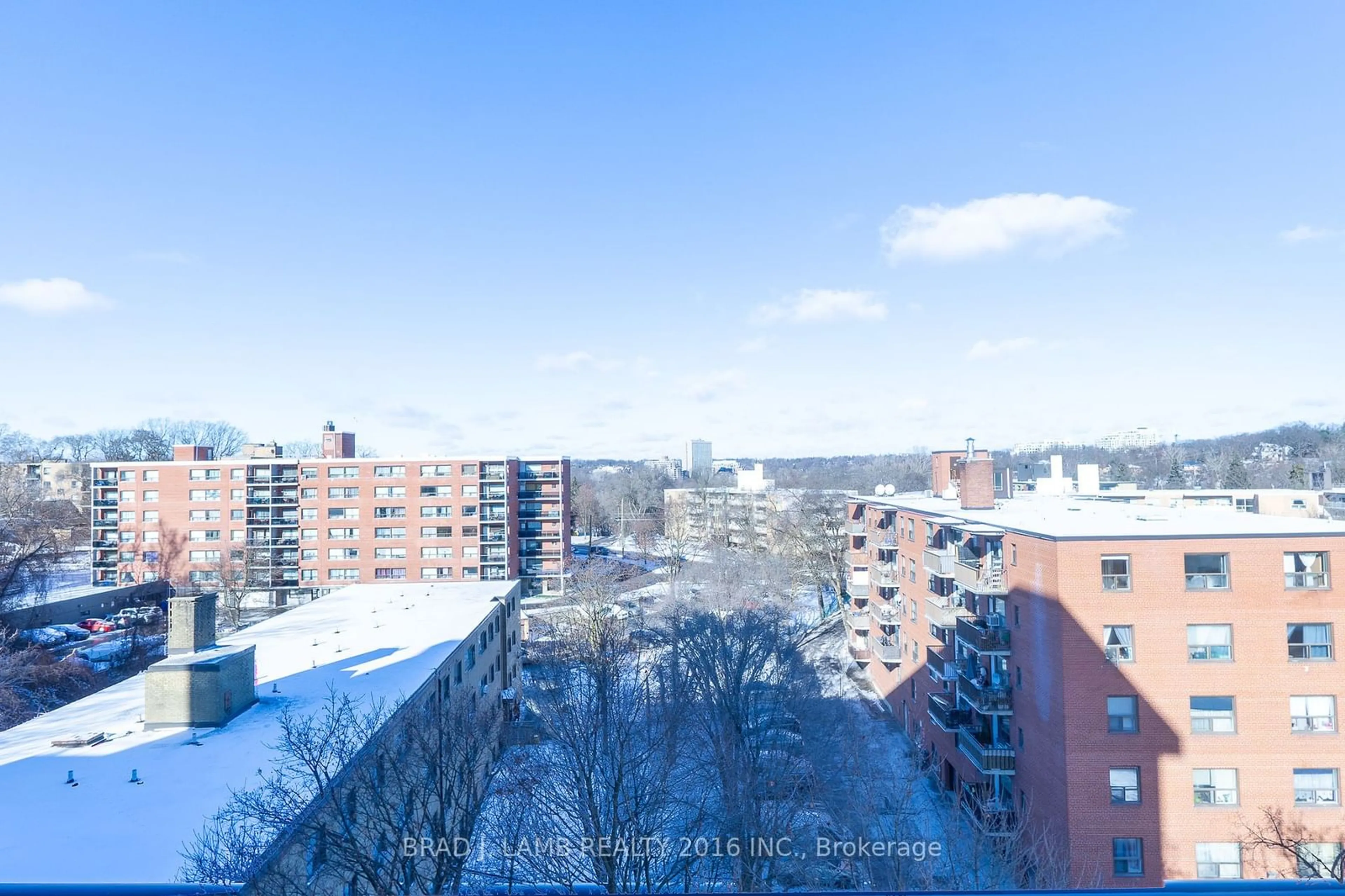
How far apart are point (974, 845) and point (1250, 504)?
5703cm

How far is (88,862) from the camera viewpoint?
9.75 m

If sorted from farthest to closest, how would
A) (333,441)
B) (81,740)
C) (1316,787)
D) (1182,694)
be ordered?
1. (333,441)
2. (1182,694)
3. (1316,787)
4. (81,740)

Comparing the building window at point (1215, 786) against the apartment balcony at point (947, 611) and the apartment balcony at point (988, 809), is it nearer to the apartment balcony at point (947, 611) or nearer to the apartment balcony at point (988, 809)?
the apartment balcony at point (988, 809)

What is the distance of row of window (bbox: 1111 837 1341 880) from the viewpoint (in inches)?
665

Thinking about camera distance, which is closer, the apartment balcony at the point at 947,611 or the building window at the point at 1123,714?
the building window at the point at 1123,714

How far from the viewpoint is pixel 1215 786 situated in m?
17.3

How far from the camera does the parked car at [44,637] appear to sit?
36688 millimetres

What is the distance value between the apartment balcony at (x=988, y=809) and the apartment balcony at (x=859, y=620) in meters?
17.1

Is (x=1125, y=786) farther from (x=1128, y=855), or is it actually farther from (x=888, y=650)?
(x=888, y=650)

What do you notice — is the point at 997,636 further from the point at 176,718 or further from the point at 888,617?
the point at 176,718

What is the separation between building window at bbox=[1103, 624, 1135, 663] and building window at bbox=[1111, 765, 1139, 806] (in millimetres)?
2644

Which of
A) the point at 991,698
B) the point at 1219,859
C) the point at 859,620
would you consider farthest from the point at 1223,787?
the point at 859,620

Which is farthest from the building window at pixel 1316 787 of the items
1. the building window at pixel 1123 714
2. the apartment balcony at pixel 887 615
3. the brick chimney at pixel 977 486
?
the apartment balcony at pixel 887 615

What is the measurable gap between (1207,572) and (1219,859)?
23.1ft
